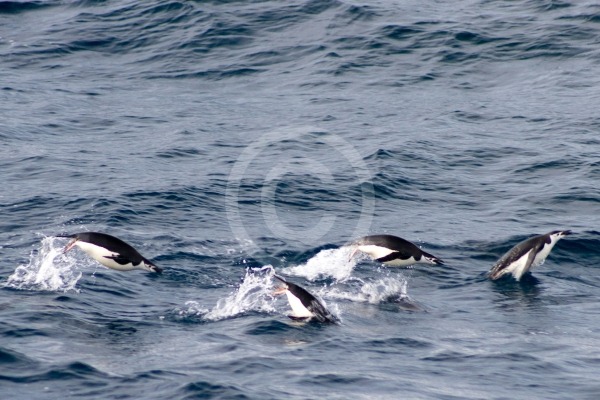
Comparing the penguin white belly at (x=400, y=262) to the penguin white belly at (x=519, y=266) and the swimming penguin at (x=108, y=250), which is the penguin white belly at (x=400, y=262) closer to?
the penguin white belly at (x=519, y=266)

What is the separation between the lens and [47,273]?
51.8ft

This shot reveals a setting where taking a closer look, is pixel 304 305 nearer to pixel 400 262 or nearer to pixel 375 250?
pixel 375 250

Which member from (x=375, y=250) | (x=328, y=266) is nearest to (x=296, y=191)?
(x=328, y=266)

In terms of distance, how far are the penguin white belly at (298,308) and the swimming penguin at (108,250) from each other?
2.32 m

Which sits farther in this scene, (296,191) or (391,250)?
(296,191)

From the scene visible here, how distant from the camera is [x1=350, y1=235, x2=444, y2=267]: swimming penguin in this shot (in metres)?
16.2

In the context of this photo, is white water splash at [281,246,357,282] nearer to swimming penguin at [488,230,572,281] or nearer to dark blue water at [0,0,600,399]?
dark blue water at [0,0,600,399]

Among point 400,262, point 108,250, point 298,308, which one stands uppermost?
point 108,250

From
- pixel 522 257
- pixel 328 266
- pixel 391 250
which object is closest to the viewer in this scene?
pixel 391 250

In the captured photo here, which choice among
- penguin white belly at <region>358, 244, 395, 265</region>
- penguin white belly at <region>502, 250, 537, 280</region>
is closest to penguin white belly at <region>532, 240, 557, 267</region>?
penguin white belly at <region>502, 250, 537, 280</region>

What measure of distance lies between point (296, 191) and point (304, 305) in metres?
6.95

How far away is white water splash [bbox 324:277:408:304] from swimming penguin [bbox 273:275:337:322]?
1.26 meters

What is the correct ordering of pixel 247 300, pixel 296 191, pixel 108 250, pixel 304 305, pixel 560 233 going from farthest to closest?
pixel 296 191 < pixel 560 233 < pixel 108 250 < pixel 247 300 < pixel 304 305

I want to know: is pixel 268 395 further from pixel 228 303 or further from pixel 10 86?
pixel 10 86
